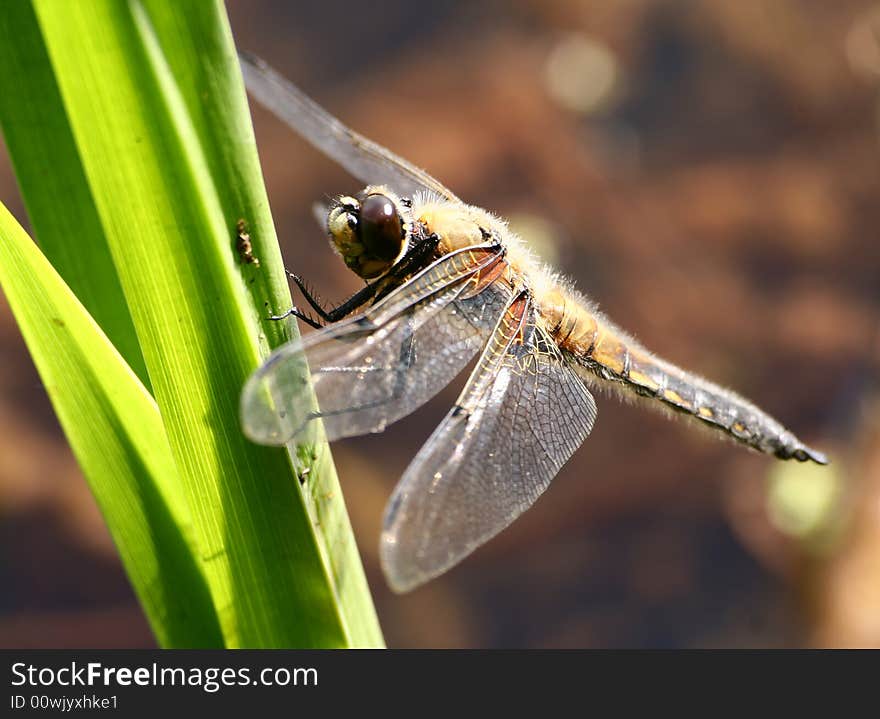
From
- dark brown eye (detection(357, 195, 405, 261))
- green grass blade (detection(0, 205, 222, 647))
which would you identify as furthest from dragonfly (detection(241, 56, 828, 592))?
green grass blade (detection(0, 205, 222, 647))

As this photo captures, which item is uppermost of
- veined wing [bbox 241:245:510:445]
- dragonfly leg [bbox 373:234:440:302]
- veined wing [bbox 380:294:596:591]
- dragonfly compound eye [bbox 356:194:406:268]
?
dragonfly compound eye [bbox 356:194:406:268]

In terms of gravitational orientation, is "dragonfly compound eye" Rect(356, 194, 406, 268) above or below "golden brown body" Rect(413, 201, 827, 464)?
above

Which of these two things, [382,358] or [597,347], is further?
[597,347]

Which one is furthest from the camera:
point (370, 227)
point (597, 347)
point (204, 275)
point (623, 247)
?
point (623, 247)

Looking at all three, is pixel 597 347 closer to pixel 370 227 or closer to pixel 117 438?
pixel 370 227

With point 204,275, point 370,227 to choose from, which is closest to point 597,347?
point 370,227

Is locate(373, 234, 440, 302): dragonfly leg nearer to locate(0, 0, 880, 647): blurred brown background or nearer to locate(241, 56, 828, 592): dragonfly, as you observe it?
locate(241, 56, 828, 592): dragonfly

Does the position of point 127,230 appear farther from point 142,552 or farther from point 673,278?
point 673,278
